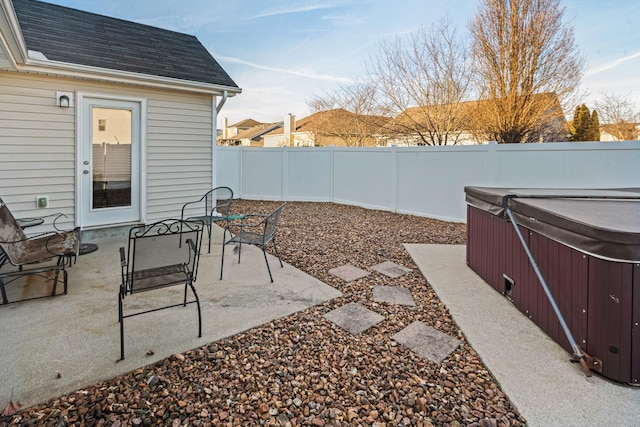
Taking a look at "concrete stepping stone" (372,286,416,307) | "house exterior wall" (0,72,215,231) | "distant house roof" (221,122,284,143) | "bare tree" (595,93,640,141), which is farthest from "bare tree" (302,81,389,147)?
"distant house roof" (221,122,284,143)

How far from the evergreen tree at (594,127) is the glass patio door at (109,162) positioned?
1455 cm

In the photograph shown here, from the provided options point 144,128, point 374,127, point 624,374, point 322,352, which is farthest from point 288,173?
point 624,374

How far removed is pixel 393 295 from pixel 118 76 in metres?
4.90

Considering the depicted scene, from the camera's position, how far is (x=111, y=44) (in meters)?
5.66

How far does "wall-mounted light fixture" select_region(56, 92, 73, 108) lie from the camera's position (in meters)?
4.67

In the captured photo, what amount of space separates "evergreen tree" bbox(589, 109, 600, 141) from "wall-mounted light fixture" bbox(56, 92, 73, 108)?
1525cm

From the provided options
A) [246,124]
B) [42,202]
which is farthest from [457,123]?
[246,124]

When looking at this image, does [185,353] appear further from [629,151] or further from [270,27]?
[270,27]

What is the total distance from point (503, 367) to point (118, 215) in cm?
551

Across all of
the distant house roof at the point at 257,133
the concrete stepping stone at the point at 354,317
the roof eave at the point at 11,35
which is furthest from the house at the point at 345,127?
the distant house roof at the point at 257,133

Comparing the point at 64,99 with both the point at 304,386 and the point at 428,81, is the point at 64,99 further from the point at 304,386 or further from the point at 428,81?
the point at 428,81

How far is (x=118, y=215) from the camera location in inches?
211

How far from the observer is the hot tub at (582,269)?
1.88 meters

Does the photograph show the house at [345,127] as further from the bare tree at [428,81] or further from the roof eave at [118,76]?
the roof eave at [118,76]
